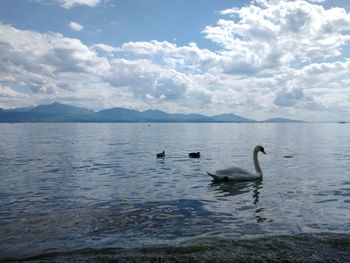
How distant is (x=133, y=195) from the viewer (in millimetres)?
19016

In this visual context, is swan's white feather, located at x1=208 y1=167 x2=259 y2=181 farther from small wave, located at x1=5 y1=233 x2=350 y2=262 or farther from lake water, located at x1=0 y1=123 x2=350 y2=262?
small wave, located at x1=5 y1=233 x2=350 y2=262

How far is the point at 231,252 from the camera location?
1002cm

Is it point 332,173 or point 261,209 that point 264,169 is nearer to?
point 332,173

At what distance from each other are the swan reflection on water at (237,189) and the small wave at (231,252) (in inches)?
213

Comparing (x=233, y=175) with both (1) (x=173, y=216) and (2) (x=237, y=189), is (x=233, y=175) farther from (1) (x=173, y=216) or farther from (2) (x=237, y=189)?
(1) (x=173, y=216)

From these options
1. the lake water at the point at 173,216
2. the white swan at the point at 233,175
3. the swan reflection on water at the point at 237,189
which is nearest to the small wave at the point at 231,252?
the lake water at the point at 173,216

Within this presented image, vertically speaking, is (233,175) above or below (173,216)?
above

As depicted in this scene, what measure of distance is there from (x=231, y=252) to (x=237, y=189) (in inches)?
454

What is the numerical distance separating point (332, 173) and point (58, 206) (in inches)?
756

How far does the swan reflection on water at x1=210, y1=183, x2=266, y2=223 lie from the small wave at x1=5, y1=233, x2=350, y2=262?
540 cm

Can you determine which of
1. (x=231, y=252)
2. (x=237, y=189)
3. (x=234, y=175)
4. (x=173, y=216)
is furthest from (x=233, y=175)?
(x=231, y=252)

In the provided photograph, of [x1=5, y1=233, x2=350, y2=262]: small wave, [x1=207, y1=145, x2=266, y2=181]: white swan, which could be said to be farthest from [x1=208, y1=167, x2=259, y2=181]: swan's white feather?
[x1=5, y1=233, x2=350, y2=262]: small wave

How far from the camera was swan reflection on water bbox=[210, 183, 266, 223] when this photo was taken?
19.3 m

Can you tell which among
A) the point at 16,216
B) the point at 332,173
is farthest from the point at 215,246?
the point at 332,173
